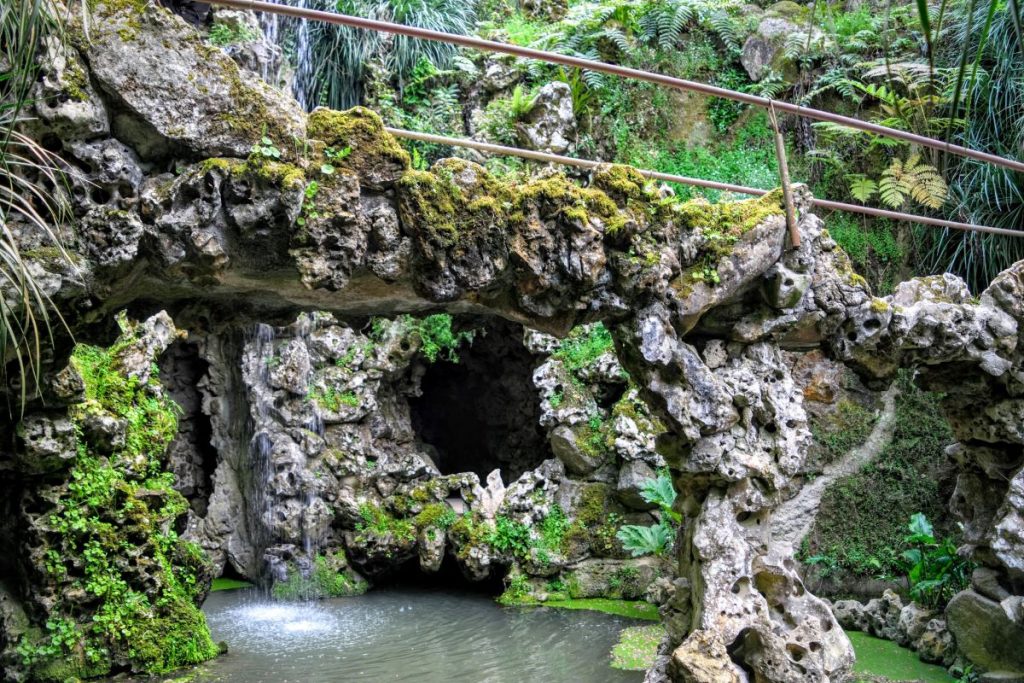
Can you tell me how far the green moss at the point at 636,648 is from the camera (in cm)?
724

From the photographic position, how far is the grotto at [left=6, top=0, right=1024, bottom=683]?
4250mm

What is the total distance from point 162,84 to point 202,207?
0.61 m

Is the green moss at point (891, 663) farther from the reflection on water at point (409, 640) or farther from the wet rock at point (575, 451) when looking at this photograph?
the wet rock at point (575, 451)

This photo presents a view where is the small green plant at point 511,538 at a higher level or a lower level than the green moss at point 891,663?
higher

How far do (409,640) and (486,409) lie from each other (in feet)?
19.8

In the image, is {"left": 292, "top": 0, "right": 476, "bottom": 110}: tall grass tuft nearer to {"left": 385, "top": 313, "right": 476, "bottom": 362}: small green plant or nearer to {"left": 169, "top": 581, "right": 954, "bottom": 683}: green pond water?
{"left": 385, "top": 313, "right": 476, "bottom": 362}: small green plant

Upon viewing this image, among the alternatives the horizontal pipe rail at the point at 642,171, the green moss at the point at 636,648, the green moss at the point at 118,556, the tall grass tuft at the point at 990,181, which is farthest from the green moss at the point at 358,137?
the tall grass tuft at the point at 990,181

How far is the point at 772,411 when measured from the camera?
5.66 metres

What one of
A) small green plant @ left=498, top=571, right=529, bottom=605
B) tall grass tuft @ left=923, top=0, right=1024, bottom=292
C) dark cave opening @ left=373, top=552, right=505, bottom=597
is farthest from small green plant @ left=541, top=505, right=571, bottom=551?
tall grass tuft @ left=923, top=0, right=1024, bottom=292

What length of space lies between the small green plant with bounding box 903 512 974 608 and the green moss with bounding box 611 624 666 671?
8.24ft

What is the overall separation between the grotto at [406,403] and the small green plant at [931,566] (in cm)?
19

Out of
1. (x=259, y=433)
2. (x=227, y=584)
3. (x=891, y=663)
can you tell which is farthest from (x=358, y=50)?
(x=891, y=663)

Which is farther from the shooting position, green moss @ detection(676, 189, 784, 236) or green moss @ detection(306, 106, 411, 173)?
green moss @ detection(676, 189, 784, 236)

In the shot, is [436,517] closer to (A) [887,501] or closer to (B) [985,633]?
(A) [887,501]
